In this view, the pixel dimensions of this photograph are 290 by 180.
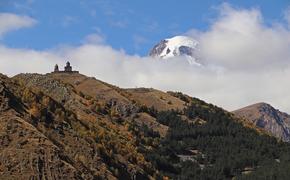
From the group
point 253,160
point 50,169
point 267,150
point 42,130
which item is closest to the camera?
point 50,169

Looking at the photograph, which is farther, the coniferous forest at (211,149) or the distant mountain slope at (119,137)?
the coniferous forest at (211,149)

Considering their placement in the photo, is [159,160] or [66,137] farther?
[159,160]

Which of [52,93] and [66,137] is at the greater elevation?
[52,93]

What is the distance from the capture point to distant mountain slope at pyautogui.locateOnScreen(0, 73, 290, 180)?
67.7m

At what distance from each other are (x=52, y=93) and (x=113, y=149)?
29657 millimetres

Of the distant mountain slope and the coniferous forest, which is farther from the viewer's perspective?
the coniferous forest

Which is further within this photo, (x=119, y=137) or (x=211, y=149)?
(x=211, y=149)

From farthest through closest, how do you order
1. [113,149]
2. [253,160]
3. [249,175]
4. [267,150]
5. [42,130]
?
[267,150] < [253,160] < [249,175] < [113,149] < [42,130]

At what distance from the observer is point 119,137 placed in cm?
9869

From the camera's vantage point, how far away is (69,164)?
221ft

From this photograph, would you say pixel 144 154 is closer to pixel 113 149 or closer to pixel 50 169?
pixel 113 149

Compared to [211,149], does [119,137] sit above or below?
below

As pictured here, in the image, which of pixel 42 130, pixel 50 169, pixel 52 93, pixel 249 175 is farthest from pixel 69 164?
pixel 52 93

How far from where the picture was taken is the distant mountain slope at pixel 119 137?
6769cm
